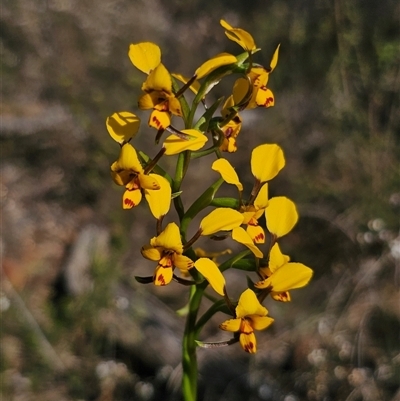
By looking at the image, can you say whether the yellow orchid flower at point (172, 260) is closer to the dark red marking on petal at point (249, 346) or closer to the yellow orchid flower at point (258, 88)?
the dark red marking on petal at point (249, 346)

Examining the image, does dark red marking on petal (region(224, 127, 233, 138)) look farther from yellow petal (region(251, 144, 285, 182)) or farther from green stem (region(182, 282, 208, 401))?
green stem (region(182, 282, 208, 401))

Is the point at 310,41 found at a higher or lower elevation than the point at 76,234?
higher

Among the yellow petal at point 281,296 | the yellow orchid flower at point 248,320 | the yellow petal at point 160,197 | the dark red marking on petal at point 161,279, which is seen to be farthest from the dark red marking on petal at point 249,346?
the yellow petal at point 160,197

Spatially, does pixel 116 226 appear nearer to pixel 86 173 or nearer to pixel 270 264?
pixel 86 173

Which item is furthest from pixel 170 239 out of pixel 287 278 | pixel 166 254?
pixel 287 278

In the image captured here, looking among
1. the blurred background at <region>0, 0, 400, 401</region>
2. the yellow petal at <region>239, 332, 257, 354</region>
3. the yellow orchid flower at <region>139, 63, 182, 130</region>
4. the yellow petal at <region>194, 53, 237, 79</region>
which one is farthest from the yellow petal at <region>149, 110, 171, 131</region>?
the blurred background at <region>0, 0, 400, 401</region>

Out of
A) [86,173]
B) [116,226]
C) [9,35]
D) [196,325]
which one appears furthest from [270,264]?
[9,35]
